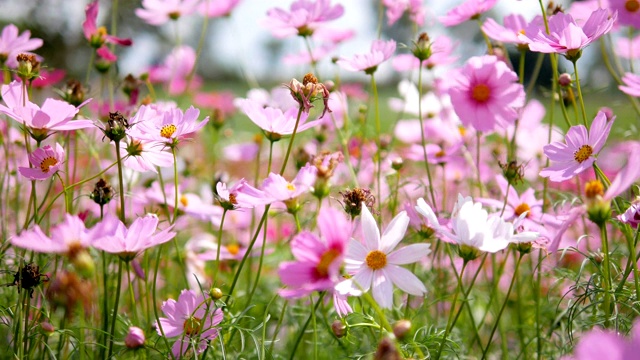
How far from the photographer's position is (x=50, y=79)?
116 centimetres

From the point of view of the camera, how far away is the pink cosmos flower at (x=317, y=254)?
1.67 ft

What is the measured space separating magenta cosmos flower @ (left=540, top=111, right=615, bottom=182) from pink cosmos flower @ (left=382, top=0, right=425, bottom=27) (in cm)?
51

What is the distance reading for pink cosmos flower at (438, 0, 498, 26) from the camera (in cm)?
93

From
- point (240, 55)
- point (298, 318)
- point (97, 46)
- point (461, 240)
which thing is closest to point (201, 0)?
point (240, 55)

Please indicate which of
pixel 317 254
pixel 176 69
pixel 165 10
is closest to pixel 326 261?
pixel 317 254

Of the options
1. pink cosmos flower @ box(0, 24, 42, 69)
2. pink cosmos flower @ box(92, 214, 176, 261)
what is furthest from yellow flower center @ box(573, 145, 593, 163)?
pink cosmos flower @ box(0, 24, 42, 69)

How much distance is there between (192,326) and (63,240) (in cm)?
21

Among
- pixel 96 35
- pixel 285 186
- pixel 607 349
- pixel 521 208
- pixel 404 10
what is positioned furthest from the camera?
pixel 404 10

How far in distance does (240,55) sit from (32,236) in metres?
0.98

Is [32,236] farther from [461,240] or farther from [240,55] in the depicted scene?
[240,55]

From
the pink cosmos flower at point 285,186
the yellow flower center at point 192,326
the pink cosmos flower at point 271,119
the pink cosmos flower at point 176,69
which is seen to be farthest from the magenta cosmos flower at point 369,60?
the pink cosmos flower at point 176,69

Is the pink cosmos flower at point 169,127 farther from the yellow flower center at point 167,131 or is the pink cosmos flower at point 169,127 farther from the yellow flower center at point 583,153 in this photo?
the yellow flower center at point 583,153

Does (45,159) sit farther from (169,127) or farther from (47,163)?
(169,127)

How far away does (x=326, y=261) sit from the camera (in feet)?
1.70
